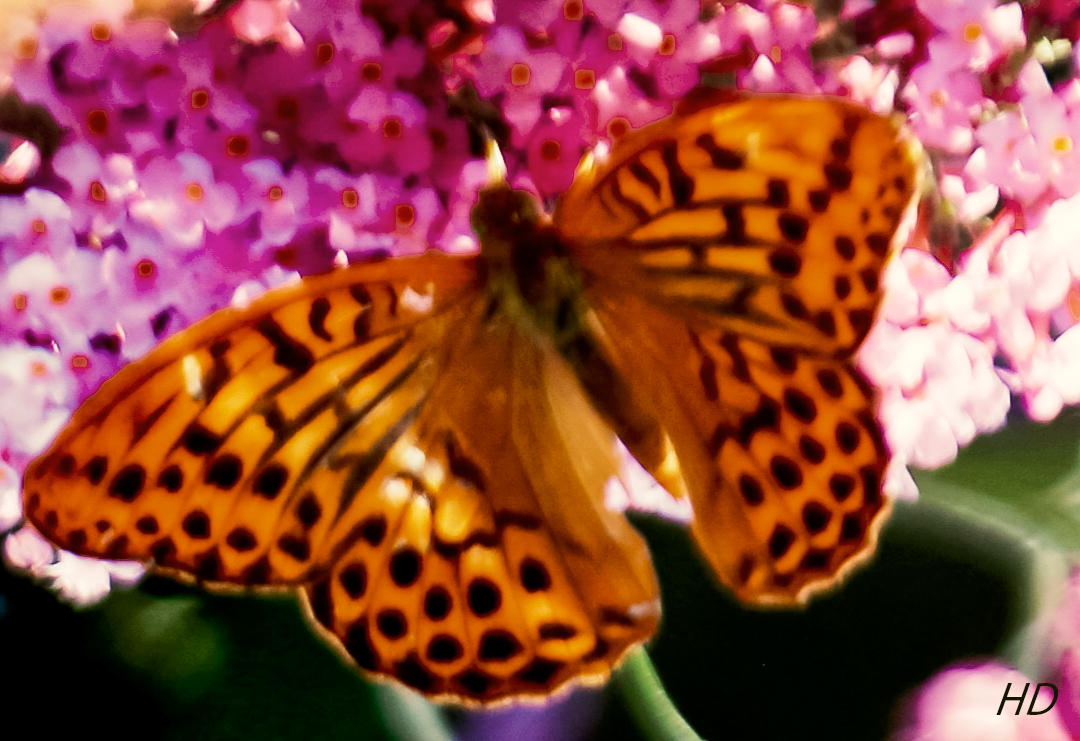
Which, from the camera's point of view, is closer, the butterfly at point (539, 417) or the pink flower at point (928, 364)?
the butterfly at point (539, 417)

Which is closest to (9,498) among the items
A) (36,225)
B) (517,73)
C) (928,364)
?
(36,225)

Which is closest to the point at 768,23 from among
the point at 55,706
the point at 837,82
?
the point at 837,82

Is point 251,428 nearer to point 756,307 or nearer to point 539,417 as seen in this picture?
point 539,417

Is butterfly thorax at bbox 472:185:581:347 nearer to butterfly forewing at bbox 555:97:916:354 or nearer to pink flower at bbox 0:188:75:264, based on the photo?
butterfly forewing at bbox 555:97:916:354

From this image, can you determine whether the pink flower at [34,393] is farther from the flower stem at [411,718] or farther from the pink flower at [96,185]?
the flower stem at [411,718]

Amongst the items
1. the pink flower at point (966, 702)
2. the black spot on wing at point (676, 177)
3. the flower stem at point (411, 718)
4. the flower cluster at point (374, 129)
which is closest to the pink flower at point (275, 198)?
the flower cluster at point (374, 129)

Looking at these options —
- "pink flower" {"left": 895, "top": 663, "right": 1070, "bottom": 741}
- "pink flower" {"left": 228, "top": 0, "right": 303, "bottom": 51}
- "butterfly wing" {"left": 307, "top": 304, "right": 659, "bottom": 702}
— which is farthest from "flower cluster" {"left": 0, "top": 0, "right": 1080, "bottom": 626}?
"pink flower" {"left": 895, "top": 663, "right": 1070, "bottom": 741}

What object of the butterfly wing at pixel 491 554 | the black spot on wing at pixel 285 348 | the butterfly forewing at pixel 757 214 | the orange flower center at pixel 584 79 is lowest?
the butterfly wing at pixel 491 554

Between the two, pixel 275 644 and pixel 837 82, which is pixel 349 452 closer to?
pixel 275 644
